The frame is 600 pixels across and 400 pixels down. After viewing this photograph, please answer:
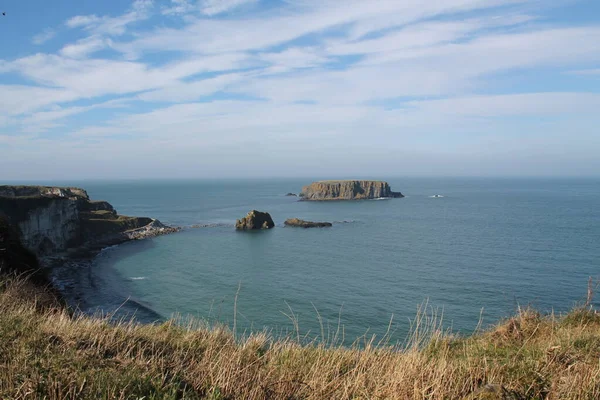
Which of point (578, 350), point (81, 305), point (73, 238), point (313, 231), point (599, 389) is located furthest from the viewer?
point (313, 231)

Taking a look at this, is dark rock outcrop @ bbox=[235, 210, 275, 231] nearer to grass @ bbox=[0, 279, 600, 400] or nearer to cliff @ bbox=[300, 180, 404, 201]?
cliff @ bbox=[300, 180, 404, 201]

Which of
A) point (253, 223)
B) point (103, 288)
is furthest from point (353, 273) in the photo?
point (253, 223)

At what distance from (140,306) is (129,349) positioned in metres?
34.1

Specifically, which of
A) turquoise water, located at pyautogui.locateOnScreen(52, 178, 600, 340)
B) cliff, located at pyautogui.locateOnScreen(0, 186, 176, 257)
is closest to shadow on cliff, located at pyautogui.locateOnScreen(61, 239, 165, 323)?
turquoise water, located at pyautogui.locateOnScreen(52, 178, 600, 340)

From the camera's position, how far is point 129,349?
5.36 m

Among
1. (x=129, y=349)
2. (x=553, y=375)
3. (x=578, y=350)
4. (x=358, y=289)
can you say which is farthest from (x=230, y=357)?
(x=358, y=289)

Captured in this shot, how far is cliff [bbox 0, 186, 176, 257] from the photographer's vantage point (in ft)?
169

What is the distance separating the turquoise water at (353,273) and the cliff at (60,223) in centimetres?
566

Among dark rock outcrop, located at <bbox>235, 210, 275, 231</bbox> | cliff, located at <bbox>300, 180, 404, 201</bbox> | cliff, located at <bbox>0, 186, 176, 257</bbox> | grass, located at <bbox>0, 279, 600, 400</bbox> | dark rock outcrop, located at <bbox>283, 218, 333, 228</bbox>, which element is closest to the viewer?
grass, located at <bbox>0, 279, 600, 400</bbox>

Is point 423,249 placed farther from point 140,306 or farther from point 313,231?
point 140,306

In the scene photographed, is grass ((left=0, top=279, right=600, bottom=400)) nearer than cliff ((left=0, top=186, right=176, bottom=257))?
Yes

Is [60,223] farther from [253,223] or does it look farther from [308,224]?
[308,224]

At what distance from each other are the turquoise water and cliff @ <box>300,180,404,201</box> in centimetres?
7360

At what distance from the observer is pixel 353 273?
45.2 meters
